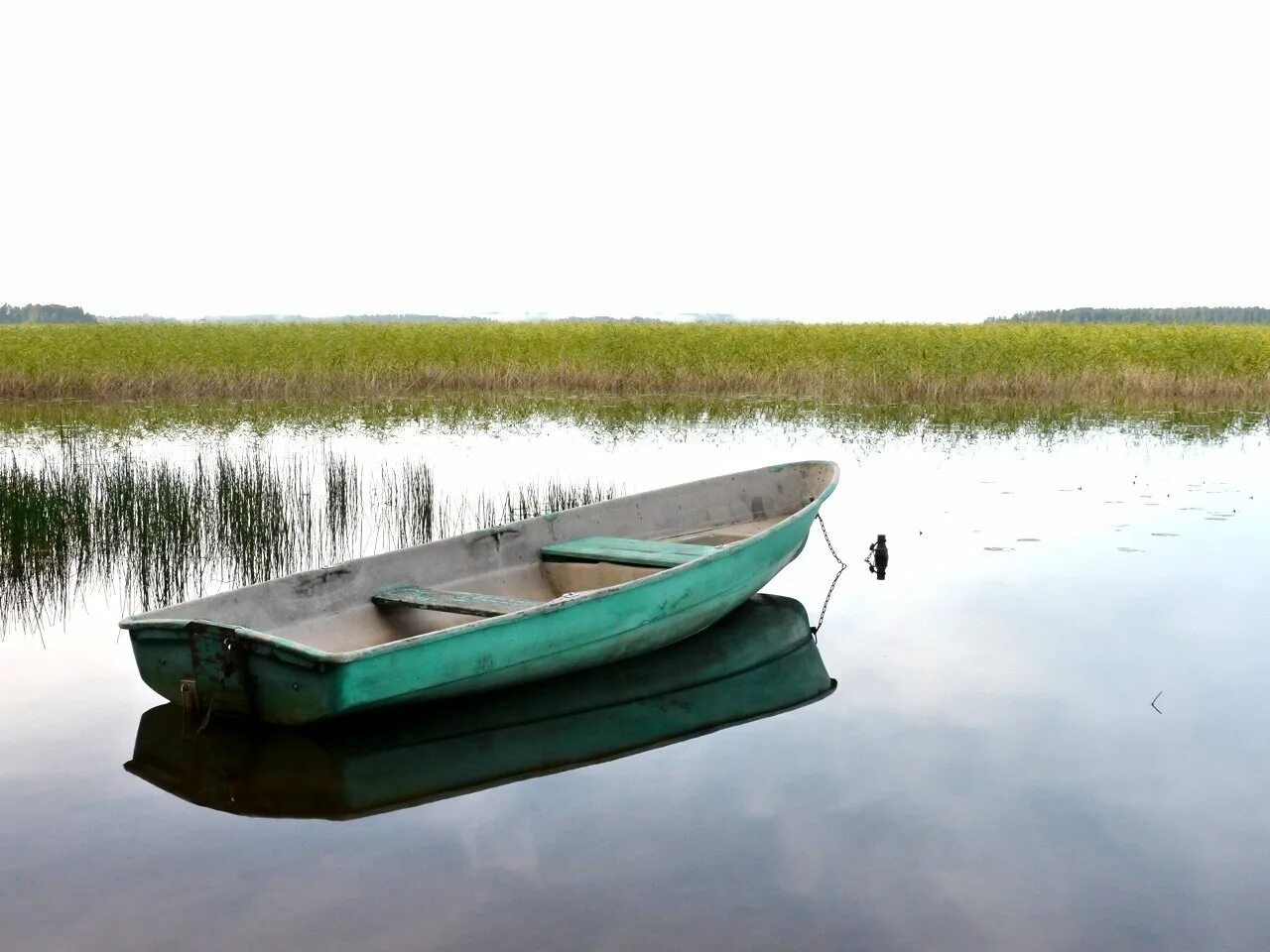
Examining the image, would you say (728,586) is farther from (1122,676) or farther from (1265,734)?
(1265,734)

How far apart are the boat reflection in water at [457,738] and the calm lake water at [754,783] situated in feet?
0.09

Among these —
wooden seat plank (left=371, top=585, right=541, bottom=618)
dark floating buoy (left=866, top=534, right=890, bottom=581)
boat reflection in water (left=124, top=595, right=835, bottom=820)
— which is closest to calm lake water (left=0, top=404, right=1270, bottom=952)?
boat reflection in water (left=124, top=595, right=835, bottom=820)

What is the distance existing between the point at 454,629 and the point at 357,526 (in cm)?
462

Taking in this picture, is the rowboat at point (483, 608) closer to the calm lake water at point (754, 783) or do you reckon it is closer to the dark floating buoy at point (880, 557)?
the calm lake water at point (754, 783)

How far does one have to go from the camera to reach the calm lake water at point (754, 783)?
4055 millimetres

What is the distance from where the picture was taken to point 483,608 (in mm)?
6070

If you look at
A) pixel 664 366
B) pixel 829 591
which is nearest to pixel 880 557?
pixel 829 591

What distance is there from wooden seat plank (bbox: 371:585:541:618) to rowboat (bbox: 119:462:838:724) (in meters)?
0.01

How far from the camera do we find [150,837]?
Answer: 183 inches

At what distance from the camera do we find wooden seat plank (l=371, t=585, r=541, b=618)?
6070 mm

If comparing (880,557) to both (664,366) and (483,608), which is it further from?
(664,366)

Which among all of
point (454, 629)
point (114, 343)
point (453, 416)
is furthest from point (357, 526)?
point (114, 343)

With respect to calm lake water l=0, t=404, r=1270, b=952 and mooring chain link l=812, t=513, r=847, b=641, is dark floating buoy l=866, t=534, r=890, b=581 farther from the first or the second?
mooring chain link l=812, t=513, r=847, b=641

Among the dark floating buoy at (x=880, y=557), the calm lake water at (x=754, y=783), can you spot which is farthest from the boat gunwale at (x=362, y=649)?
the dark floating buoy at (x=880, y=557)
